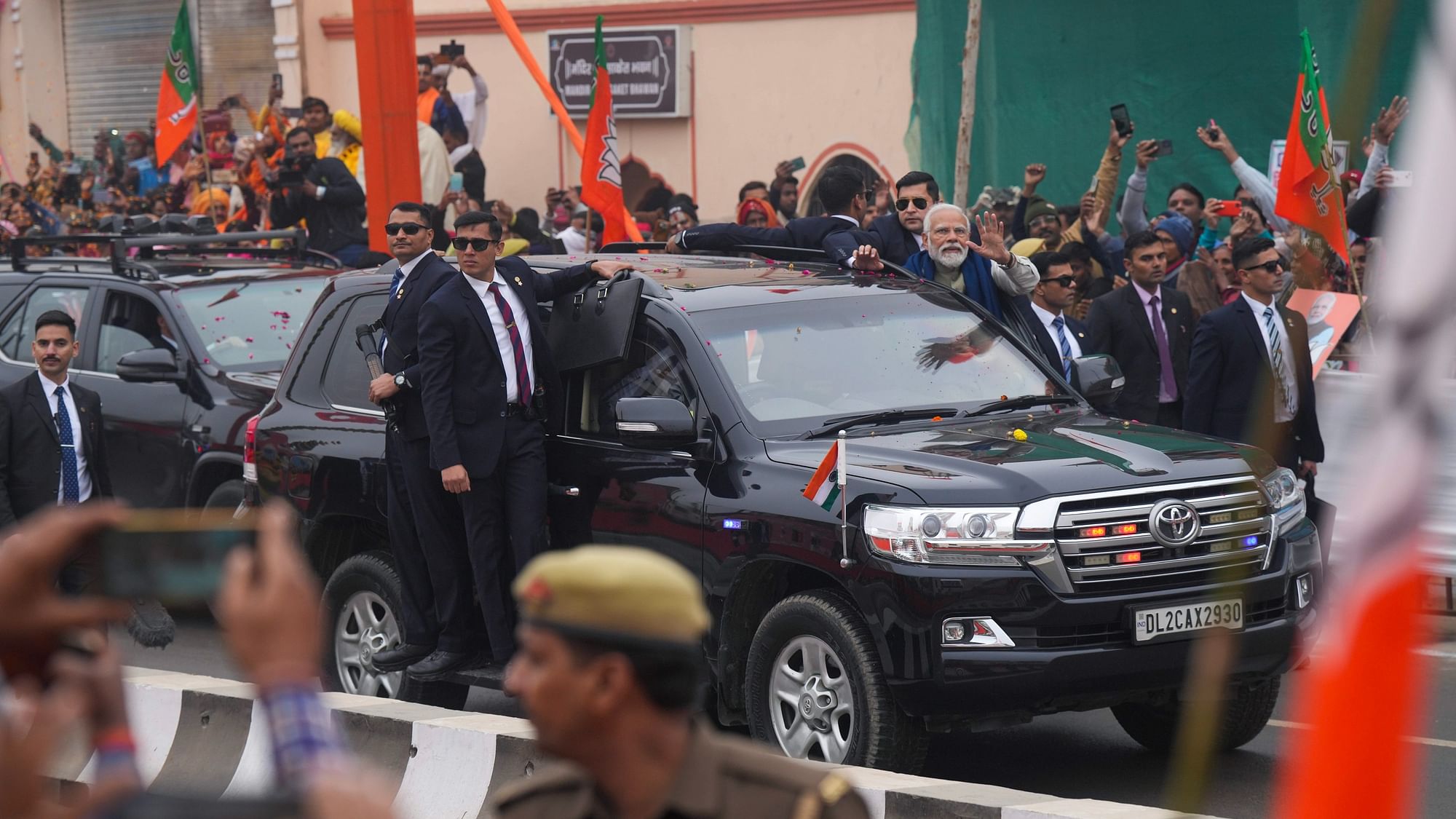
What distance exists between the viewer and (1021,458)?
23.9ft

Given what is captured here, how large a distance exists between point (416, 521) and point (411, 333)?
0.82 m

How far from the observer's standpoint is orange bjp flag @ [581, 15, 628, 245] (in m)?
14.4

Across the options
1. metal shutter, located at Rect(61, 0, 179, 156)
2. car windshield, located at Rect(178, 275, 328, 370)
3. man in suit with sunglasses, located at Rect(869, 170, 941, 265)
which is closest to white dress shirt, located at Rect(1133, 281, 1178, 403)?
man in suit with sunglasses, located at Rect(869, 170, 941, 265)

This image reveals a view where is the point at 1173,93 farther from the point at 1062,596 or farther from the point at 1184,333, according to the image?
the point at 1062,596

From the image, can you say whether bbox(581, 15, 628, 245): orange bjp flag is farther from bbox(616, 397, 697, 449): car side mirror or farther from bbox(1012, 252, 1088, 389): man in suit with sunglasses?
bbox(616, 397, 697, 449): car side mirror

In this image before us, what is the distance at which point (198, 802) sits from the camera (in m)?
2.01

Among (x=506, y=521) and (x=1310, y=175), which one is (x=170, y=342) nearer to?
(x=506, y=521)

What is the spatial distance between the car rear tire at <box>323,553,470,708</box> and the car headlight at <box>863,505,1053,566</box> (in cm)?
278

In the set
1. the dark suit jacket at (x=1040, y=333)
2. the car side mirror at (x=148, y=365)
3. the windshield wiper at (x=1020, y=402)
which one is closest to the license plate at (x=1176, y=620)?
the windshield wiper at (x=1020, y=402)

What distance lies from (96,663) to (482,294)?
6533mm

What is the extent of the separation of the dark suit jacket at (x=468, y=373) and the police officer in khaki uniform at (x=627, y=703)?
5.84 m

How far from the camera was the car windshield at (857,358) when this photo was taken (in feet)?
26.2

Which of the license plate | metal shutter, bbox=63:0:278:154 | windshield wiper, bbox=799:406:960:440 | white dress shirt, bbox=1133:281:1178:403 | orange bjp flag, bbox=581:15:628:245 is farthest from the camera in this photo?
metal shutter, bbox=63:0:278:154

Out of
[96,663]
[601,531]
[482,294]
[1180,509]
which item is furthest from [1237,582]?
[96,663]
